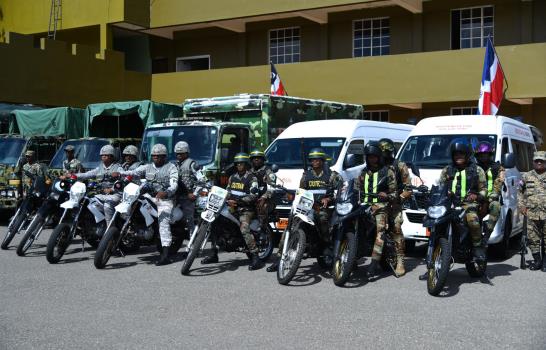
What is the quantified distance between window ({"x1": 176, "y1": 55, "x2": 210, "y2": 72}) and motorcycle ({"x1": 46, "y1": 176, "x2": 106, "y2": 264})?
15637mm

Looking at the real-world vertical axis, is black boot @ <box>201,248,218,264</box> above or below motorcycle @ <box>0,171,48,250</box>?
below

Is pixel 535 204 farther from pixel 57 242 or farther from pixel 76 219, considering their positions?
pixel 57 242

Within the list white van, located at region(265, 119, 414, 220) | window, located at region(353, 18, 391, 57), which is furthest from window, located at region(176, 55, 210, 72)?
white van, located at region(265, 119, 414, 220)

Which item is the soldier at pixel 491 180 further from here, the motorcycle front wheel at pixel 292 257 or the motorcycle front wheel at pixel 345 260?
the motorcycle front wheel at pixel 292 257

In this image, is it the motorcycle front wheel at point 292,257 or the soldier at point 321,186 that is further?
the soldier at point 321,186

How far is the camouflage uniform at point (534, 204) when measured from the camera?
932cm

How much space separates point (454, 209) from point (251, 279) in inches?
101

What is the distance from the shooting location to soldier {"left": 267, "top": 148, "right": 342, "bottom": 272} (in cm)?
866

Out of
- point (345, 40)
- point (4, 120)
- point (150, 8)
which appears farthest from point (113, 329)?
point (150, 8)

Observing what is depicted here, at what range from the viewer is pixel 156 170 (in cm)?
976

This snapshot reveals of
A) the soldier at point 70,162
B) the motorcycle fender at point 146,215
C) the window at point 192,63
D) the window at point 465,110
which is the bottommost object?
the motorcycle fender at point 146,215

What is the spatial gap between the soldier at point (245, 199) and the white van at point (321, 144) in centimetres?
191

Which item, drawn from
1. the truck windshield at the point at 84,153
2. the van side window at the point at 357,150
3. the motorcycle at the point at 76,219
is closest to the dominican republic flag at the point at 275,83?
the truck windshield at the point at 84,153

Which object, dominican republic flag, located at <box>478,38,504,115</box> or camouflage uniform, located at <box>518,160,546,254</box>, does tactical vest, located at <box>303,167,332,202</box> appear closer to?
camouflage uniform, located at <box>518,160,546,254</box>
